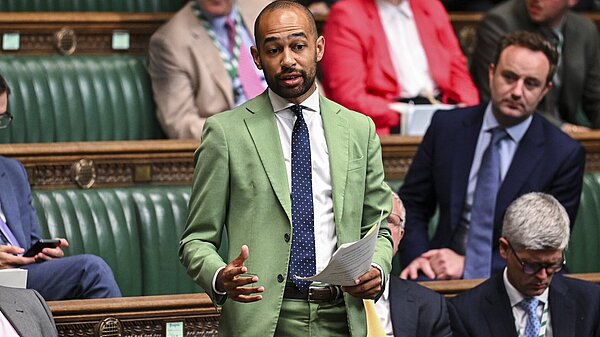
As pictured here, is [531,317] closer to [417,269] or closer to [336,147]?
[417,269]

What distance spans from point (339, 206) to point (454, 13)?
223 centimetres

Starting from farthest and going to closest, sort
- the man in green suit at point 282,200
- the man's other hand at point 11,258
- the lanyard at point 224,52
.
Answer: the lanyard at point 224,52, the man's other hand at point 11,258, the man in green suit at point 282,200

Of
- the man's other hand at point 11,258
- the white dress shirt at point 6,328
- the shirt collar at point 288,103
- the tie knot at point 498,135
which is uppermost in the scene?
the shirt collar at point 288,103

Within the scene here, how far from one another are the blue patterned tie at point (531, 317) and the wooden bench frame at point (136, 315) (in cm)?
59

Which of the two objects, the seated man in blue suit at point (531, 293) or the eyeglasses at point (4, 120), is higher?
the eyeglasses at point (4, 120)

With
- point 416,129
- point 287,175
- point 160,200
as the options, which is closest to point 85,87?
point 160,200

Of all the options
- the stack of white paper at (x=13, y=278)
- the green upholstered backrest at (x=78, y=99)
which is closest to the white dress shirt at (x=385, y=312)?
the stack of white paper at (x=13, y=278)

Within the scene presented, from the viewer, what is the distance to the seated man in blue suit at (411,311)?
2.25 m

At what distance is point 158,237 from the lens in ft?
9.25

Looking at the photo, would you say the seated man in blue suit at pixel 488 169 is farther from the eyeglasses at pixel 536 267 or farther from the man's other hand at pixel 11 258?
the man's other hand at pixel 11 258

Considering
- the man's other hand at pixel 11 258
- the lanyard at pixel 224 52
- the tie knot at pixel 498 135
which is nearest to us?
the man's other hand at pixel 11 258

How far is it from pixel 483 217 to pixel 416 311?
0.51m

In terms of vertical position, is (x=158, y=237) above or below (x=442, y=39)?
below

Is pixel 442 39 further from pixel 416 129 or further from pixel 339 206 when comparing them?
pixel 339 206
